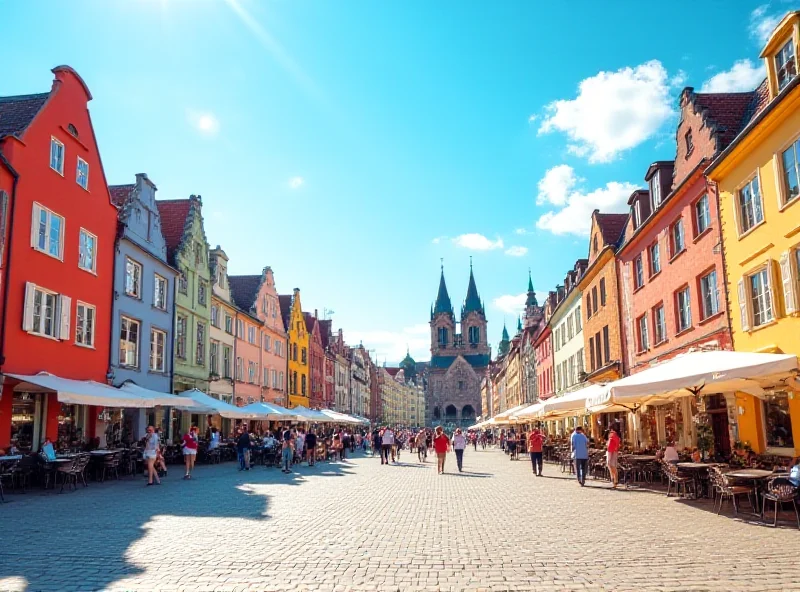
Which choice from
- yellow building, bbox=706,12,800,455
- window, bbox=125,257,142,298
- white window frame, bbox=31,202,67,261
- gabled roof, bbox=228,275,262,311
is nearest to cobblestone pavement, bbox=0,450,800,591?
yellow building, bbox=706,12,800,455

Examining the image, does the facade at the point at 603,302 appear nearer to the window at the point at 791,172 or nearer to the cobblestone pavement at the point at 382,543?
the cobblestone pavement at the point at 382,543

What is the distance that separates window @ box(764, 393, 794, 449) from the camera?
627 inches

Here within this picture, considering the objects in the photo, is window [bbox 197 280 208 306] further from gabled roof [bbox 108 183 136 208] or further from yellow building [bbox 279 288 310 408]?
yellow building [bbox 279 288 310 408]

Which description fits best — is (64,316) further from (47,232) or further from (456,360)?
(456,360)

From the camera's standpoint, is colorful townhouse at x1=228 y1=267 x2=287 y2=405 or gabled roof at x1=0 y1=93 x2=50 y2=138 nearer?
gabled roof at x1=0 y1=93 x2=50 y2=138

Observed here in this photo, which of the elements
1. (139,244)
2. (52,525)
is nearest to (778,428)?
(52,525)

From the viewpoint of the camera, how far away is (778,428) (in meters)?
16.4

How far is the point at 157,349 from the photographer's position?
1225 inches

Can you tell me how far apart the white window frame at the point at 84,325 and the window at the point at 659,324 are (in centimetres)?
2026

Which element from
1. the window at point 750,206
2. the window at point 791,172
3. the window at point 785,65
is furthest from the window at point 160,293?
the window at point 785,65

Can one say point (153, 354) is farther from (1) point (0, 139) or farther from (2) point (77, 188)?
(1) point (0, 139)

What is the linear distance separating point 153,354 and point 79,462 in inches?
499

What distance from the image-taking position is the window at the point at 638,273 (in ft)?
90.2

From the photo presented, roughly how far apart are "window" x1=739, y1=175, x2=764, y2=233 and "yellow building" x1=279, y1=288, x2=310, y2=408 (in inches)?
1692
